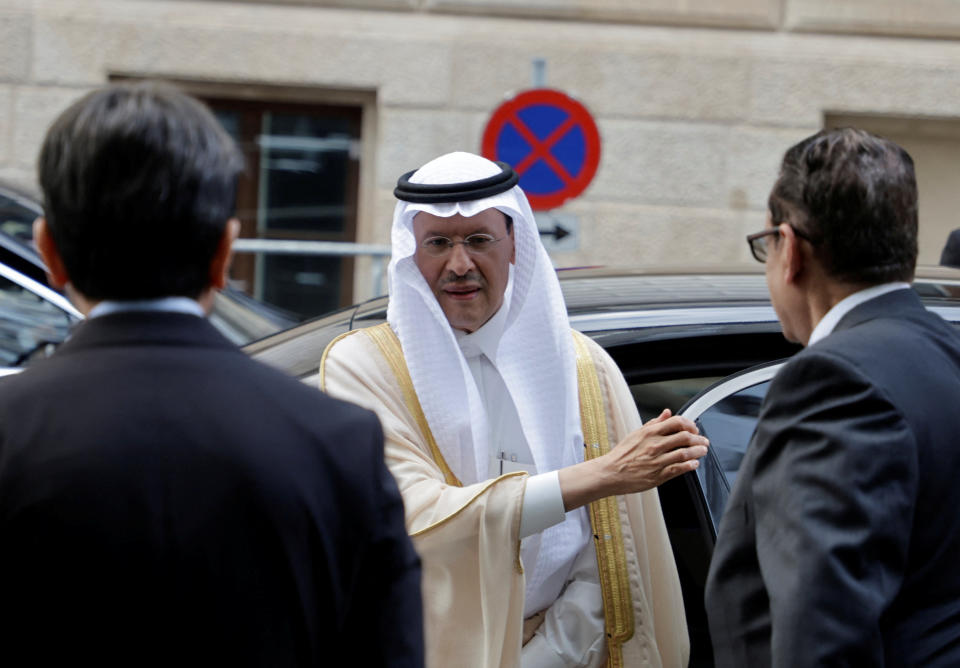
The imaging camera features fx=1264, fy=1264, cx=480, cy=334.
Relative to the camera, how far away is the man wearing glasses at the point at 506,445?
230 centimetres

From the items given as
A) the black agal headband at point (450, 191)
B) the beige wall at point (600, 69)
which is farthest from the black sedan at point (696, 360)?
the beige wall at point (600, 69)

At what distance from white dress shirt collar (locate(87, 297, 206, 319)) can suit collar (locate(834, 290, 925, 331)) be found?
3.06ft

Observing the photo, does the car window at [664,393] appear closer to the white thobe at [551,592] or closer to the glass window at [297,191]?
the white thobe at [551,592]

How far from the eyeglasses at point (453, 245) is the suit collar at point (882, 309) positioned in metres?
0.99

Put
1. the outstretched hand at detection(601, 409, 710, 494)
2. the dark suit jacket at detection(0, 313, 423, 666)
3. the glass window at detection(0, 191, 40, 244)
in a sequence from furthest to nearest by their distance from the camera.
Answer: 1. the glass window at detection(0, 191, 40, 244)
2. the outstretched hand at detection(601, 409, 710, 494)
3. the dark suit jacket at detection(0, 313, 423, 666)

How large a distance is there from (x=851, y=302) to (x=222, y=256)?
35.7 inches

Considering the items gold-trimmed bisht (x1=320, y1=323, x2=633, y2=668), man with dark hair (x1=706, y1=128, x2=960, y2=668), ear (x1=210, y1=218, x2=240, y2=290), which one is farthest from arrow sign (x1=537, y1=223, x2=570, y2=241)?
ear (x1=210, y1=218, x2=240, y2=290)

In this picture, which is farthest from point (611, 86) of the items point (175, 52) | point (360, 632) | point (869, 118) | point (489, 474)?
point (360, 632)

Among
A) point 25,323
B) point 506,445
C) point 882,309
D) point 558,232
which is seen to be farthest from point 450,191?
point 558,232

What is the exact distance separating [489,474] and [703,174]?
6.36 metres

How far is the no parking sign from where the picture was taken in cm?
611

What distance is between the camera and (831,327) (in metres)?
1.80

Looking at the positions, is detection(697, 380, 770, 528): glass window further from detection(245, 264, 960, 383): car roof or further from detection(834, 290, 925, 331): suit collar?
detection(834, 290, 925, 331): suit collar

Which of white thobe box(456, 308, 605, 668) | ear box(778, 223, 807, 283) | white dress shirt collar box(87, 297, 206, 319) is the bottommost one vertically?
white thobe box(456, 308, 605, 668)
